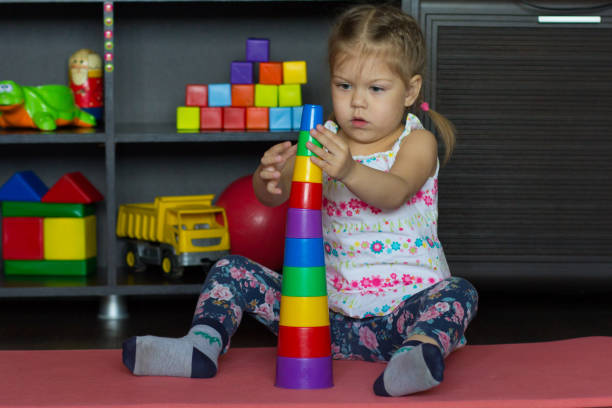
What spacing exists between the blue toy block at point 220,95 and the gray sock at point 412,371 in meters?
1.03

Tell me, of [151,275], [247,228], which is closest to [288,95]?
[247,228]

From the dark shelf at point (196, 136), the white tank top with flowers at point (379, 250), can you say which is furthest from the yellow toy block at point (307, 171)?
the dark shelf at point (196, 136)

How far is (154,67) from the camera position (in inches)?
86.5

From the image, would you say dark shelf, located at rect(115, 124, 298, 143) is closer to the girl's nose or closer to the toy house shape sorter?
the toy house shape sorter

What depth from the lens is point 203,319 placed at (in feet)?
3.74

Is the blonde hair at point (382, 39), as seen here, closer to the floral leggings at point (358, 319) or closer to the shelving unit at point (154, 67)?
the floral leggings at point (358, 319)

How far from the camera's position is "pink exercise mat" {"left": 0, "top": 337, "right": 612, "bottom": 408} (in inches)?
38.4

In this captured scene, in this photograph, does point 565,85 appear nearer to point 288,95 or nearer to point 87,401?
point 288,95

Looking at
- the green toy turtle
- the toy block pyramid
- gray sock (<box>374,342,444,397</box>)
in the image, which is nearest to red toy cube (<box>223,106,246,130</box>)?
the toy block pyramid

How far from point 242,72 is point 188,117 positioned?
0.55 ft

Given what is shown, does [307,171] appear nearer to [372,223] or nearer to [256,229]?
[372,223]

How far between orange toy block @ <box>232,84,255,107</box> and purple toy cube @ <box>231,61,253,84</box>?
2 centimetres

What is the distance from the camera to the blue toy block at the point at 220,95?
1878mm

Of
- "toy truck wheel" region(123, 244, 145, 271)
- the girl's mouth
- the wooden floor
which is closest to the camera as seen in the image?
the girl's mouth
